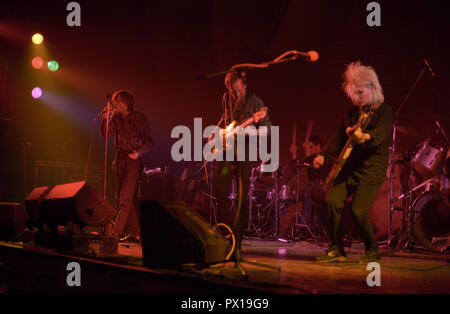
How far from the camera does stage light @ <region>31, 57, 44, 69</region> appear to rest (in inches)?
410

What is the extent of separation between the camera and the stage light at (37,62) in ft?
34.2

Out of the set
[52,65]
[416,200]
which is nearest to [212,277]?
[416,200]

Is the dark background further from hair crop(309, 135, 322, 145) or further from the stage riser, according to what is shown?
the stage riser

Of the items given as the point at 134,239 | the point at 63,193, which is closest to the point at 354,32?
the point at 134,239

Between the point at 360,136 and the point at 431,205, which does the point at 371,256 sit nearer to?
the point at 360,136

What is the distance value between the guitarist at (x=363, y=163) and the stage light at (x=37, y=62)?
7.63 m

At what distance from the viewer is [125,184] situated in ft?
21.6

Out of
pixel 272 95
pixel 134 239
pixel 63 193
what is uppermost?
pixel 272 95

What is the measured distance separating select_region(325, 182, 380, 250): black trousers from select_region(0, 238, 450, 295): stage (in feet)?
0.96
